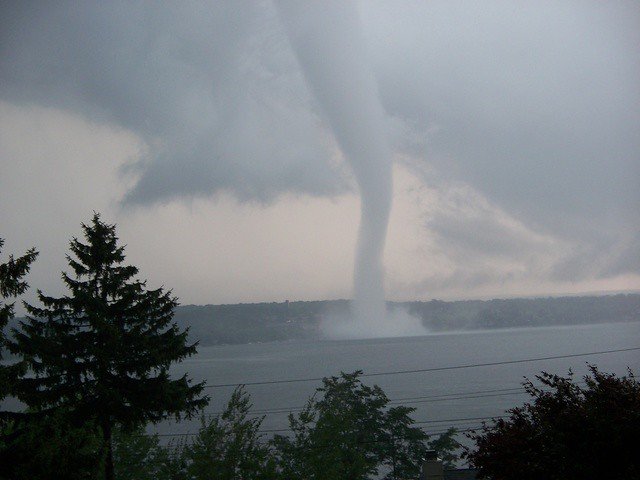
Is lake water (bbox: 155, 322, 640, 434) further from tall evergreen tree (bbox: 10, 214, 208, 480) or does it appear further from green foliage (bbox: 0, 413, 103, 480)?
green foliage (bbox: 0, 413, 103, 480)

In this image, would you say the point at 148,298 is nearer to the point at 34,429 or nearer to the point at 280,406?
the point at 34,429

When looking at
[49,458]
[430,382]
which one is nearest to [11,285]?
[49,458]

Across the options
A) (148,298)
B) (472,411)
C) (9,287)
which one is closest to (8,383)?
(9,287)

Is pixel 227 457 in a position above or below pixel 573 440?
below

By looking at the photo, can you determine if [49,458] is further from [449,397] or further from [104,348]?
[449,397]

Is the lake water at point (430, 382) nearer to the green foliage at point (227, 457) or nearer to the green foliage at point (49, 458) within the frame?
the green foliage at point (227, 457)
